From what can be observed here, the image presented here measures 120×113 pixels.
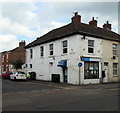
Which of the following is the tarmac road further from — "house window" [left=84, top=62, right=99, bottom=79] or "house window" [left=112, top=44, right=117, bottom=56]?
"house window" [left=112, top=44, right=117, bottom=56]

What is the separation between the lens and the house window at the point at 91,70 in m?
21.2

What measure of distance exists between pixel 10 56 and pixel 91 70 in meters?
29.4

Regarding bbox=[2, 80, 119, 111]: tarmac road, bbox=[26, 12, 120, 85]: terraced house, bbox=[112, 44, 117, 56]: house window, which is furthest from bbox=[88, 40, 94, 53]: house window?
bbox=[2, 80, 119, 111]: tarmac road

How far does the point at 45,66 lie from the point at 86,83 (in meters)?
7.70

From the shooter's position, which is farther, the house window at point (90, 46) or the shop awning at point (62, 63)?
the house window at point (90, 46)

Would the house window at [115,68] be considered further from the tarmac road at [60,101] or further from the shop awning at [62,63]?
the tarmac road at [60,101]

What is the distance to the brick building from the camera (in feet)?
150

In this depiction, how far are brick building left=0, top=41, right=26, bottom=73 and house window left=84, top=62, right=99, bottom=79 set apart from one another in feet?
90.9

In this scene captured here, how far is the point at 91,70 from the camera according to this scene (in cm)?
2175

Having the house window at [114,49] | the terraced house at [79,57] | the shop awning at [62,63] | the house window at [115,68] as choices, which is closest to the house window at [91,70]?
the terraced house at [79,57]

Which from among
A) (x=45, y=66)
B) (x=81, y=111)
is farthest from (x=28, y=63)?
(x=81, y=111)

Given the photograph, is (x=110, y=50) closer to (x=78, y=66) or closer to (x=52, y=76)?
(x=78, y=66)

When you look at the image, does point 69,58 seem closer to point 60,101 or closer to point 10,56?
point 60,101

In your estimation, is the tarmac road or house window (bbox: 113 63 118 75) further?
house window (bbox: 113 63 118 75)
